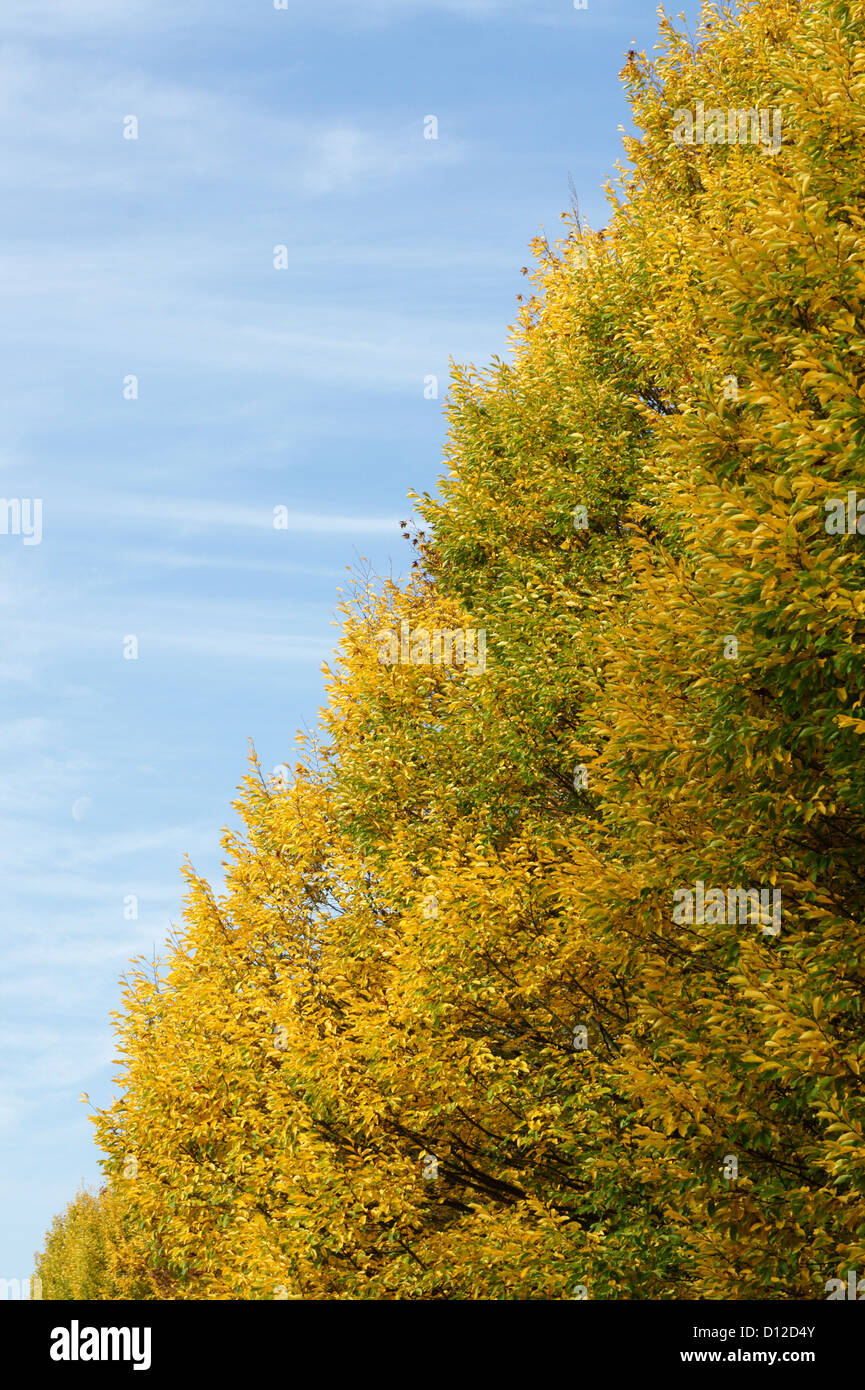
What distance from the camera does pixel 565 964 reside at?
54.6ft

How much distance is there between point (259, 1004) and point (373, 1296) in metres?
4.61

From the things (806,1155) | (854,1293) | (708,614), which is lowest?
(854,1293)

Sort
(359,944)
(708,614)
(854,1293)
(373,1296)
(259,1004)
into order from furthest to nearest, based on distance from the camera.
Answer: (359,944) → (259,1004) → (373,1296) → (708,614) → (854,1293)

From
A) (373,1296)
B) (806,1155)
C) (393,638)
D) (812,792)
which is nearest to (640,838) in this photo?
(812,792)

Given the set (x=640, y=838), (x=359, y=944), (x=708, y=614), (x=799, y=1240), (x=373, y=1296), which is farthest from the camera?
(x=359, y=944)

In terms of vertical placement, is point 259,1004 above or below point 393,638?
below

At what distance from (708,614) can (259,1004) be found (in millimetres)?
10243

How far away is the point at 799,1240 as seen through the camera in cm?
1162

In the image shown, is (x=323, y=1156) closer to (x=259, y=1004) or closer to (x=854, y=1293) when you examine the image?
(x=259, y=1004)

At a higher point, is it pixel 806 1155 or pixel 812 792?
pixel 812 792

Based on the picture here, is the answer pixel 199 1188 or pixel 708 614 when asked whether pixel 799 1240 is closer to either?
pixel 708 614
